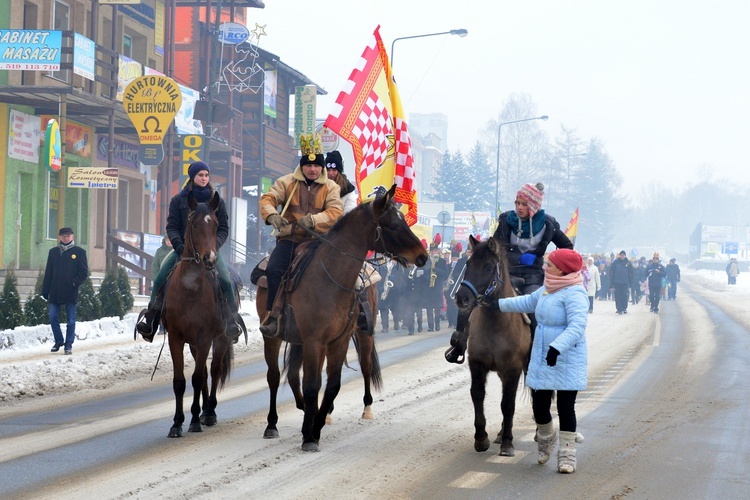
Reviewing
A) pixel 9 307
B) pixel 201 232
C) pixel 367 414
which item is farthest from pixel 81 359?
pixel 201 232

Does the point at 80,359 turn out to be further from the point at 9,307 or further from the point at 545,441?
the point at 545,441

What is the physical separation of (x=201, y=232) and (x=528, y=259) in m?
2.85

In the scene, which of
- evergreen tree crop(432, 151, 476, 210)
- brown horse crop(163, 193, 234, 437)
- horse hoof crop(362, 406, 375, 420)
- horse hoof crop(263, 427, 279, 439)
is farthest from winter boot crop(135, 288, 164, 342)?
evergreen tree crop(432, 151, 476, 210)

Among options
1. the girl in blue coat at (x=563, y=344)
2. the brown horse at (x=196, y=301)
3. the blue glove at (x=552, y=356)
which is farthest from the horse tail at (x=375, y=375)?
the blue glove at (x=552, y=356)

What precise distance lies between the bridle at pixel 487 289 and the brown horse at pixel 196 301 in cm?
241

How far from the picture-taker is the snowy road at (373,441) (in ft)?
23.2

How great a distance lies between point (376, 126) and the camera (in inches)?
603

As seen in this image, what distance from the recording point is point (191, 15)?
147ft

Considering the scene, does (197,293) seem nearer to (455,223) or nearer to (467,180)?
(455,223)

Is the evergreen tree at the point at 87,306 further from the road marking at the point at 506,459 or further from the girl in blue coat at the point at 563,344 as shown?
the girl in blue coat at the point at 563,344

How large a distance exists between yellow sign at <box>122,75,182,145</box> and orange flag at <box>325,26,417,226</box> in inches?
504

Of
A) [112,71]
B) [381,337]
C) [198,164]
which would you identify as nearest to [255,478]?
[198,164]

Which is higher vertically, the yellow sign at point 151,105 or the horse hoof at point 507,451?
the yellow sign at point 151,105

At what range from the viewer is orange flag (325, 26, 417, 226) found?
1466 cm
